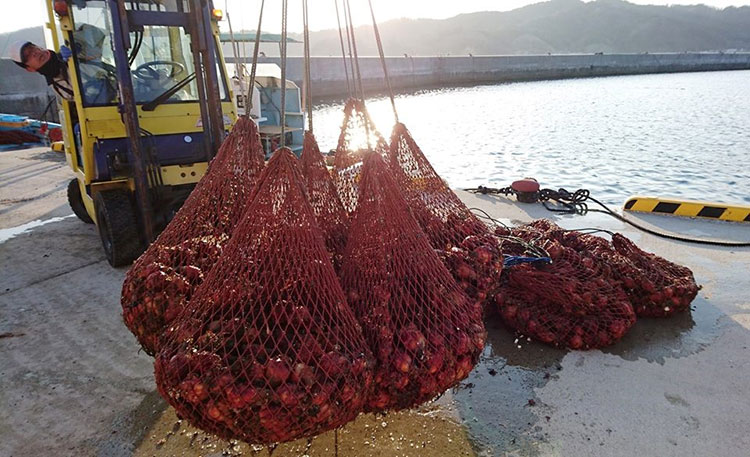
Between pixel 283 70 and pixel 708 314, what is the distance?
3.80m

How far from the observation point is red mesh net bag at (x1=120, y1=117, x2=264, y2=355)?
7.68 feet

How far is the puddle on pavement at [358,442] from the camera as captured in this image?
8.16 ft

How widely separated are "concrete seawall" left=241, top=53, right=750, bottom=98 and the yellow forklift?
78.6 ft

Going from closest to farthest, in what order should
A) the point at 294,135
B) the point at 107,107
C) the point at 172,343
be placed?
the point at 172,343
the point at 107,107
the point at 294,135

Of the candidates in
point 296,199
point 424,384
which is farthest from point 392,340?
point 296,199

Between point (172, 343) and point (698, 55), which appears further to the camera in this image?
point (698, 55)

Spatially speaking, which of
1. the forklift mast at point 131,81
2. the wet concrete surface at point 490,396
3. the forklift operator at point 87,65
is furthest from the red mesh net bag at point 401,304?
the forklift operator at point 87,65

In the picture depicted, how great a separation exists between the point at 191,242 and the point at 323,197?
82 cm

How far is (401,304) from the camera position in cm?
219

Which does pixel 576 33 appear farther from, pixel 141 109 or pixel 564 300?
pixel 564 300

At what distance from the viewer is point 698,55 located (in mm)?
57969

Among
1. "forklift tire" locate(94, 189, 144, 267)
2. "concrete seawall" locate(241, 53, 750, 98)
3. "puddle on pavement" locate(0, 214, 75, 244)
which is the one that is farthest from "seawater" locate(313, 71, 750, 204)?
"puddle on pavement" locate(0, 214, 75, 244)

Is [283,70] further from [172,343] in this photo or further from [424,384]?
[424,384]

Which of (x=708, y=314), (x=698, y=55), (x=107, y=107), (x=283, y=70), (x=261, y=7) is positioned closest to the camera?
(x=283, y=70)
